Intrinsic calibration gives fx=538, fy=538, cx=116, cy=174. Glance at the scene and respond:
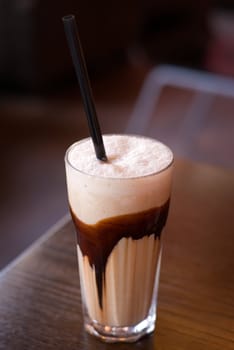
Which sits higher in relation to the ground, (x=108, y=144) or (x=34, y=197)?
(x=108, y=144)

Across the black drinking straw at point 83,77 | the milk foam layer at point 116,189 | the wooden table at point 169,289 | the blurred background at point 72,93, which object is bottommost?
the blurred background at point 72,93

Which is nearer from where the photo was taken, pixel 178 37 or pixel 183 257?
pixel 183 257

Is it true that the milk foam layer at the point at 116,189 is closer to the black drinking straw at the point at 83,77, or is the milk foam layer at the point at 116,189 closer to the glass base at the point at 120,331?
the black drinking straw at the point at 83,77

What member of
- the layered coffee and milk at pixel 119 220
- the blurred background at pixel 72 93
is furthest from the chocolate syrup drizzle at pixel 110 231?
the blurred background at pixel 72 93

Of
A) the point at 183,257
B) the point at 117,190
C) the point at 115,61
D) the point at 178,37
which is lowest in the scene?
the point at 115,61

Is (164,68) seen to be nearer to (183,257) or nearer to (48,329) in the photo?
(183,257)

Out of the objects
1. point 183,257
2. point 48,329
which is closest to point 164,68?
point 183,257

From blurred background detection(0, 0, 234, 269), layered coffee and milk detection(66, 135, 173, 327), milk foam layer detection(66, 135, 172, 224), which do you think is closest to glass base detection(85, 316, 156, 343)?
layered coffee and milk detection(66, 135, 173, 327)

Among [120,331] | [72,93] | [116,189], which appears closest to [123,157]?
[116,189]

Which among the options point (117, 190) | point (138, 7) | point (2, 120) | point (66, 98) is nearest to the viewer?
point (117, 190)
